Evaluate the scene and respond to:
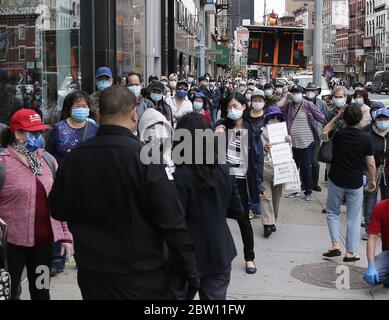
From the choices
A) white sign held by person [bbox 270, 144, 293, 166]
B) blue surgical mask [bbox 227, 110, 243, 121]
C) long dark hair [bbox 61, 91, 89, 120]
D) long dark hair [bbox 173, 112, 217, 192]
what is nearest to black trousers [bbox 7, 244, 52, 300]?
long dark hair [bbox 173, 112, 217, 192]

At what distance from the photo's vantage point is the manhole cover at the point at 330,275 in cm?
622

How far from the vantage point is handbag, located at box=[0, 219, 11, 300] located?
388 cm

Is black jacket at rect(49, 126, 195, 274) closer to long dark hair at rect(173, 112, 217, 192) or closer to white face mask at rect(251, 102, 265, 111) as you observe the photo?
long dark hair at rect(173, 112, 217, 192)

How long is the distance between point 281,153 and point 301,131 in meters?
2.40

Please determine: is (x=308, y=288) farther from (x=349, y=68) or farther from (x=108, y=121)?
(x=349, y=68)

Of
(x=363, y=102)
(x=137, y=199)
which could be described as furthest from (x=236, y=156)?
(x=363, y=102)

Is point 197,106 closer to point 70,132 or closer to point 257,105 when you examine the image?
point 257,105

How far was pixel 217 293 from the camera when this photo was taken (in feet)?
13.2

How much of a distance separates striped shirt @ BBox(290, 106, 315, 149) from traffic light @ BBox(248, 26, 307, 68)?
947cm

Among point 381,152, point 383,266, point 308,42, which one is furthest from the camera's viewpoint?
point 308,42

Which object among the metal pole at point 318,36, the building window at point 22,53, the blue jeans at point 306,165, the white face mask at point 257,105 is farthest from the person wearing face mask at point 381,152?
the metal pole at point 318,36

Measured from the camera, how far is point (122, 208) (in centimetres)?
331

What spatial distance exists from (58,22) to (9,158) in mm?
Result: 6782

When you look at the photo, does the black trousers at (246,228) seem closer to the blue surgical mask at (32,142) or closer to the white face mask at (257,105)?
the white face mask at (257,105)
